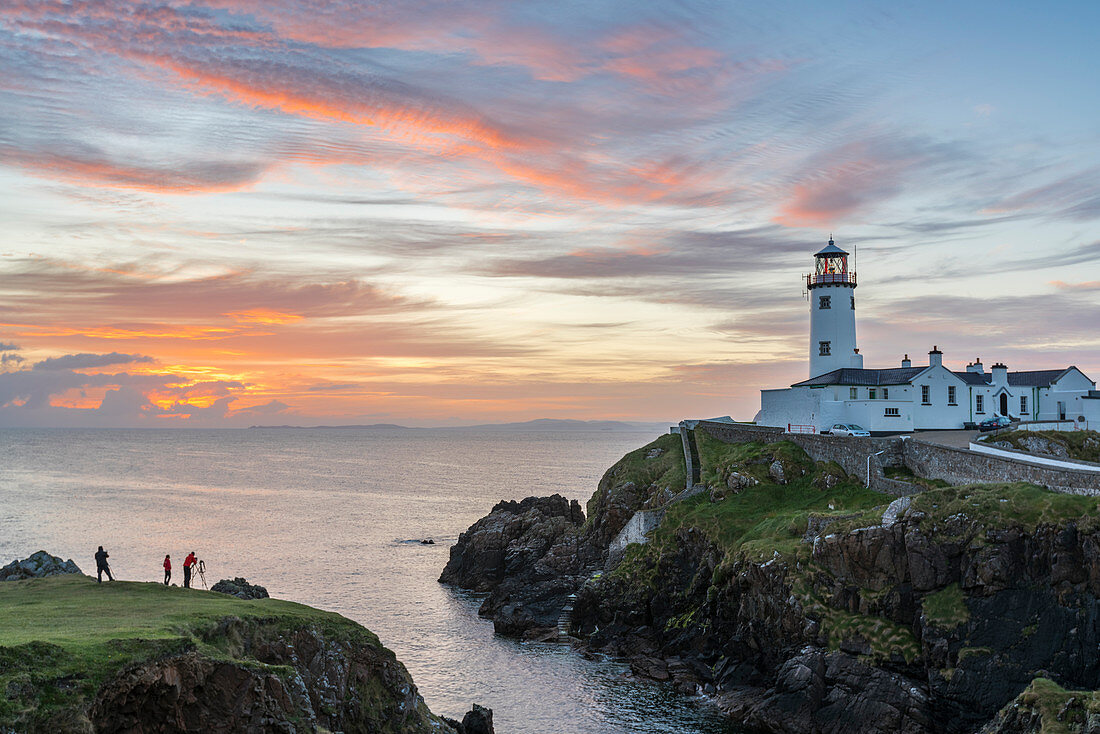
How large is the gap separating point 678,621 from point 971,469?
19.0 m

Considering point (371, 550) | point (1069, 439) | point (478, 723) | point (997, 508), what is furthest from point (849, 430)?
point (371, 550)

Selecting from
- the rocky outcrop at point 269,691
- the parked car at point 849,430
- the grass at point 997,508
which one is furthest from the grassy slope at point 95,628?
the parked car at point 849,430

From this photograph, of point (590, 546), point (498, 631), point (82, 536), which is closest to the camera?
point (498, 631)

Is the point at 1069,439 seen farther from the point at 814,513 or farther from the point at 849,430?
the point at 814,513

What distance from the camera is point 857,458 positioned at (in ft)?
183

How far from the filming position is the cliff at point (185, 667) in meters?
20.0

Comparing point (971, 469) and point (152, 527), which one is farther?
point (152, 527)

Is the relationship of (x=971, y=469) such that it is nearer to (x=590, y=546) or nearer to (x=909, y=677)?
(x=909, y=677)

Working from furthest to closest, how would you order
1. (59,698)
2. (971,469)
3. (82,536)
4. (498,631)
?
(82,536) < (498,631) < (971,469) < (59,698)

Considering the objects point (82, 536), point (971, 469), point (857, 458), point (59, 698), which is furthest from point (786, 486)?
point (82, 536)

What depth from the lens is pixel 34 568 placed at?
139 feet

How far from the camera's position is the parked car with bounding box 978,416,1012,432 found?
66.8 m

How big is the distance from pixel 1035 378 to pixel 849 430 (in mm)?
22272

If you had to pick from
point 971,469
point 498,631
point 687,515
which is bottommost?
point 498,631
